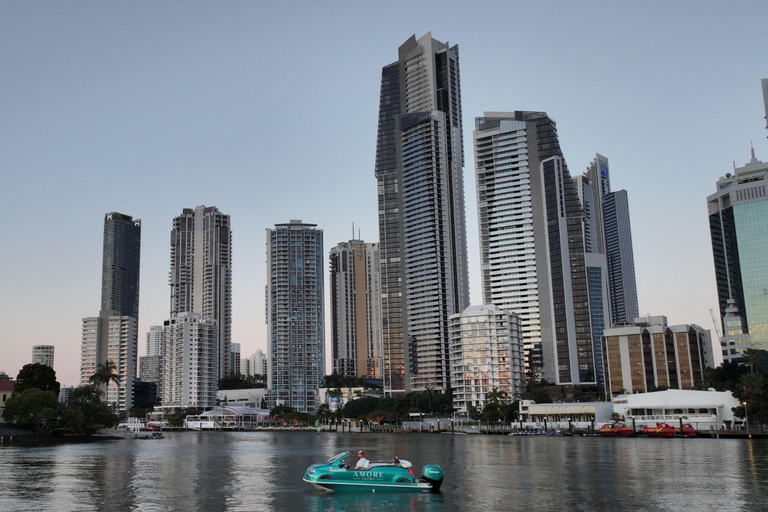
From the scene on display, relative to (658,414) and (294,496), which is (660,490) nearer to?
(294,496)

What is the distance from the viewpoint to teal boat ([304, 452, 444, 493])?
174 ft

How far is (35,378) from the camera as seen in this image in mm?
165625

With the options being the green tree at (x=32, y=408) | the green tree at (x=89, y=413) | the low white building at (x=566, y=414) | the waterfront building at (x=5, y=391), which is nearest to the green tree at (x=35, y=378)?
the waterfront building at (x=5, y=391)

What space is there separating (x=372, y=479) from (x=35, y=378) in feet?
459

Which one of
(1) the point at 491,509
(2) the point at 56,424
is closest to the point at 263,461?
(1) the point at 491,509

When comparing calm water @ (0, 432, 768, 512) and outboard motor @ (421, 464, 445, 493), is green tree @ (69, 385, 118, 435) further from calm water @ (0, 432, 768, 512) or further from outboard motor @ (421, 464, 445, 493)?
outboard motor @ (421, 464, 445, 493)

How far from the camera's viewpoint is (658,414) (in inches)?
6388

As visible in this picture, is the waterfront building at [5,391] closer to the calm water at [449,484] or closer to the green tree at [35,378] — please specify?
the green tree at [35,378]

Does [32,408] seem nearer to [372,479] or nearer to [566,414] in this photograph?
[372,479]

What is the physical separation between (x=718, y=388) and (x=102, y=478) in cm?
15184

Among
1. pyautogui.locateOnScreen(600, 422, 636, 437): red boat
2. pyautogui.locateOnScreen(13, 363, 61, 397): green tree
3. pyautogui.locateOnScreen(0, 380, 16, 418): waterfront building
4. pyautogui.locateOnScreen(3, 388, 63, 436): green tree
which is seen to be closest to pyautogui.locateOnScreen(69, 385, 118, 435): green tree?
pyautogui.locateOnScreen(13, 363, 61, 397): green tree

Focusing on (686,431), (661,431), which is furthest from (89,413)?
(686,431)

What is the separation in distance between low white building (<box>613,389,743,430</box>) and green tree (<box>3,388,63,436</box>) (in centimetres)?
12728

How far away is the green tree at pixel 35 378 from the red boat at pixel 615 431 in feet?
419
